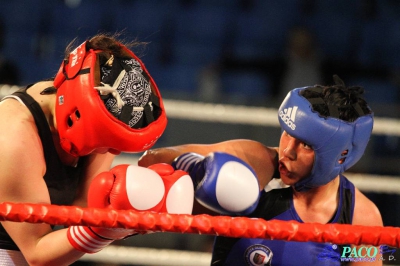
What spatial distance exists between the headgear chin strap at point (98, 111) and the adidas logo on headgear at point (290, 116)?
37 cm

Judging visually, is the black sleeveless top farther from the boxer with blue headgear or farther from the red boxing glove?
the boxer with blue headgear

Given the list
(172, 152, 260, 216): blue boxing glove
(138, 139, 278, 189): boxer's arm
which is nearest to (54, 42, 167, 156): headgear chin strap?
(172, 152, 260, 216): blue boxing glove

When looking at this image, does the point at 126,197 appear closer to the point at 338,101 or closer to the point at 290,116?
the point at 290,116

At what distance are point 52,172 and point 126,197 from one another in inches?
14.8

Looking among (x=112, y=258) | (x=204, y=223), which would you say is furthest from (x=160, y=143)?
(x=204, y=223)

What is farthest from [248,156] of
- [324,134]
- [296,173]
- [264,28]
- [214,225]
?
[264,28]

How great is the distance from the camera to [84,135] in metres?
1.58

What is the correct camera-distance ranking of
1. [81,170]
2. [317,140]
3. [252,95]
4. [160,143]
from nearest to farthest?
[317,140]
[81,170]
[160,143]
[252,95]

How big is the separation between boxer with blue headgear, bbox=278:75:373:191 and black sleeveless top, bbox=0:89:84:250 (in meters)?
0.66

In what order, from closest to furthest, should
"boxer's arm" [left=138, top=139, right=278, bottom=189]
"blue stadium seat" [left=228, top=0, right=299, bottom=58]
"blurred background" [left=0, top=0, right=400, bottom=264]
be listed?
1. "boxer's arm" [left=138, top=139, right=278, bottom=189]
2. "blurred background" [left=0, top=0, right=400, bottom=264]
3. "blue stadium seat" [left=228, top=0, right=299, bottom=58]

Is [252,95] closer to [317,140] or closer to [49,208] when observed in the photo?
[317,140]

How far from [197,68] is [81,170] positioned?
2.91 meters

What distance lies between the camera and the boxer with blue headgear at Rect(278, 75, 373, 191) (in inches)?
68.5

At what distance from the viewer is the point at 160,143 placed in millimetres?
3627
